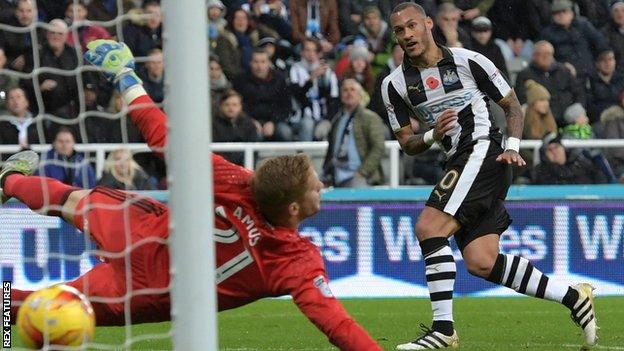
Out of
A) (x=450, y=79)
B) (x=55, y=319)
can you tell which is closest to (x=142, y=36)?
(x=450, y=79)

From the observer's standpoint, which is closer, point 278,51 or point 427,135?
point 427,135

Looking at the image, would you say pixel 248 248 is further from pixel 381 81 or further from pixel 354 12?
pixel 354 12

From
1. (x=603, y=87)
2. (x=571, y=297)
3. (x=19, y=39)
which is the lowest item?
(x=571, y=297)

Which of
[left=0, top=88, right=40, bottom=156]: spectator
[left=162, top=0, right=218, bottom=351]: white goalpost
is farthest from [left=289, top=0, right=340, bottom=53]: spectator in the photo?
[left=162, top=0, right=218, bottom=351]: white goalpost

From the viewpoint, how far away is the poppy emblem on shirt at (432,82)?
891 cm

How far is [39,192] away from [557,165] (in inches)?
335

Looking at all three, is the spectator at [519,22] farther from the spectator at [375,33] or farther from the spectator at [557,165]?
the spectator at [557,165]

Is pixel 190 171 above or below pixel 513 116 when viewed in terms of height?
above

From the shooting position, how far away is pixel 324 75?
16172 millimetres

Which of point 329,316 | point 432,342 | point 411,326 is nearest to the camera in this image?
point 329,316

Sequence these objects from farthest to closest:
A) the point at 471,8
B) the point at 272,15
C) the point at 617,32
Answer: the point at 471,8 → the point at 617,32 → the point at 272,15

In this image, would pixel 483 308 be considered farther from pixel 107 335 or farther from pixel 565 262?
pixel 107 335

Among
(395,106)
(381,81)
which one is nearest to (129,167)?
(381,81)

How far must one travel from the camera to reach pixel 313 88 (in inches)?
636
